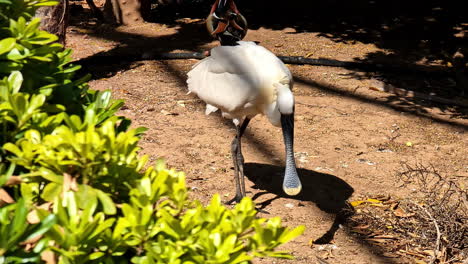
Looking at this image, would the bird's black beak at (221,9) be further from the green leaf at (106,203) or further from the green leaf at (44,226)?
the green leaf at (44,226)

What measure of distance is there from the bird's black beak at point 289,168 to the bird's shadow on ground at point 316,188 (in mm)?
603

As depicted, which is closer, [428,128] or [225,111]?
[225,111]

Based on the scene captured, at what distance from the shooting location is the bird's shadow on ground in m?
4.99

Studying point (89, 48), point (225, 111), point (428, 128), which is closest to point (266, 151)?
point (225, 111)

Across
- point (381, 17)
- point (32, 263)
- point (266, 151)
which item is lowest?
point (381, 17)

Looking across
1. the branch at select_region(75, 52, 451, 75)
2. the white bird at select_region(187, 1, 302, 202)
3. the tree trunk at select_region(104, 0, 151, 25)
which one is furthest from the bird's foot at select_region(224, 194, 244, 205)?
the tree trunk at select_region(104, 0, 151, 25)

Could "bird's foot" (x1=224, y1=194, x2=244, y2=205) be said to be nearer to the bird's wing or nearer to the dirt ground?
the dirt ground

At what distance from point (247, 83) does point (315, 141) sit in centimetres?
182

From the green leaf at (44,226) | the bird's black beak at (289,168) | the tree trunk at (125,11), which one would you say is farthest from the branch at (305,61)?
the green leaf at (44,226)

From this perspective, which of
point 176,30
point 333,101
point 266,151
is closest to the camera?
point 266,151

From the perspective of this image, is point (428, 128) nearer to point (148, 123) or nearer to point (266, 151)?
point (266, 151)

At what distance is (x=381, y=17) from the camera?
10547mm

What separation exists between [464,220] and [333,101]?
3032 millimetres

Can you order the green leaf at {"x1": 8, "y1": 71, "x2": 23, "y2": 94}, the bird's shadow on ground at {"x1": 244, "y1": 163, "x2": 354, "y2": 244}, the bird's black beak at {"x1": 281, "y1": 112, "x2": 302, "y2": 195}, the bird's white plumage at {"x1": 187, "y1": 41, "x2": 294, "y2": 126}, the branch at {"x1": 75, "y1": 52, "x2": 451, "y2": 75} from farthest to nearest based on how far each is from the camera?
1. the branch at {"x1": 75, "y1": 52, "x2": 451, "y2": 75}
2. the bird's shadow on ground at {"x1": 244, "y1": 163, "x2": 354, "y2": 244}
3. the bird's white plumage at {"x1": 187, "y1": 41, "x2": 294, "y2": 126}
4. the bird's black beak at {"x1": 281, "y1": 112, "x2": 302, "y2": 195}
5. the green leaf at {"x1": 8, "y1": 71, "x2": 23, "y2": 94}
